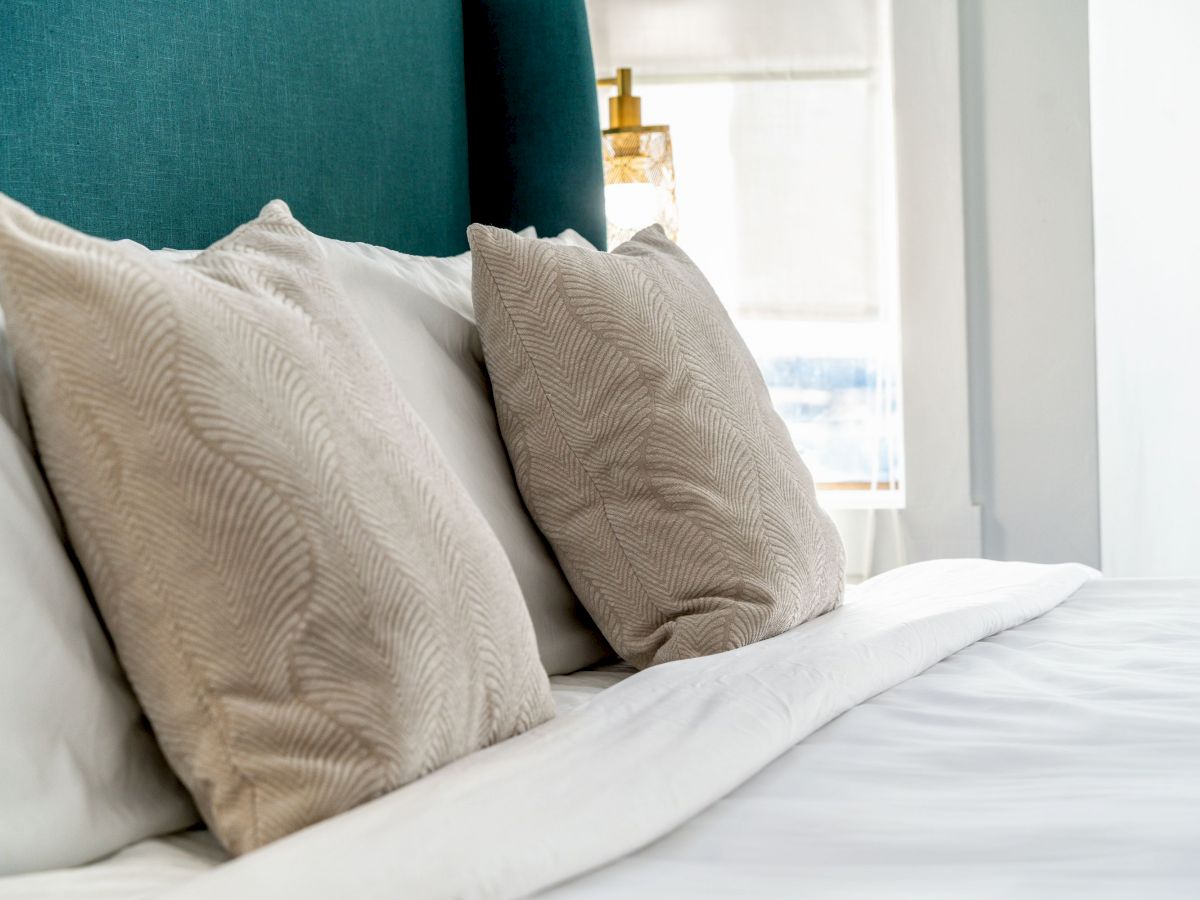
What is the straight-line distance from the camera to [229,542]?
2.36 ft

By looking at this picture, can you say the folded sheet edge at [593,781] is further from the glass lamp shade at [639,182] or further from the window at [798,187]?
the window at [798,187]

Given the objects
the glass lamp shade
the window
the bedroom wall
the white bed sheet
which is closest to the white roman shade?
the window

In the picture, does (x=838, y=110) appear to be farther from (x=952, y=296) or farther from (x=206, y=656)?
(x=206, y=656)

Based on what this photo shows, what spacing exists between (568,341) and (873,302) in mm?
1755

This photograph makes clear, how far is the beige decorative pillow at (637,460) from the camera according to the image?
1204mm

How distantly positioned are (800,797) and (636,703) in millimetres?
138

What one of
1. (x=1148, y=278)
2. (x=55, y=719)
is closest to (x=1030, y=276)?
(x=1148, y=278)

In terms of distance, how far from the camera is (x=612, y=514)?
1223mm

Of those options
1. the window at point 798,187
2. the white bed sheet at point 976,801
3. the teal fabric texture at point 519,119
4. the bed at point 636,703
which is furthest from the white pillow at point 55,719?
the window at point 798,187

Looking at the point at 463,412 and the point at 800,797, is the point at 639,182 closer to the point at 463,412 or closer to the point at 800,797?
the point at 463,412

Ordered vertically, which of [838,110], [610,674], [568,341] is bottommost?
[610,674]

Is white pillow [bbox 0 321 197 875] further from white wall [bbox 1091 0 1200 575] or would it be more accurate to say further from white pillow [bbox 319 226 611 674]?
white wall [bbox 1091 0 1200 575]

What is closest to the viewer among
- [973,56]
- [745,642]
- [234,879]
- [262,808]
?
[234,879]

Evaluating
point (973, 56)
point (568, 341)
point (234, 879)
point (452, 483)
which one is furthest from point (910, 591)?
point (973, 56)
